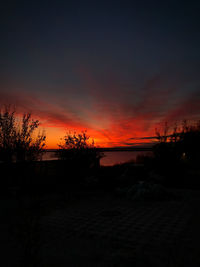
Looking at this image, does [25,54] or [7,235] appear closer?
[7,235]

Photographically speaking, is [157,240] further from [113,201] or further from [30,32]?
[30,32]

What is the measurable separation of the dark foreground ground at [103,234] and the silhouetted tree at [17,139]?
109 inches

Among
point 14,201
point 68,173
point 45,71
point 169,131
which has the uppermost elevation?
point 45,71

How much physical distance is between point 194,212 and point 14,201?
9.82m

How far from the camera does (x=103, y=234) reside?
18.5ft

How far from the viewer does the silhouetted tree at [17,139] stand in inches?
364

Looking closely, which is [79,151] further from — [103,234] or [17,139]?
[103,234]

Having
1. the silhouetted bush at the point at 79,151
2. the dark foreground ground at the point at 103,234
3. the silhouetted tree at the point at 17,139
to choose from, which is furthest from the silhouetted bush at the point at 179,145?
the silhouetted tree at the point at 17,139

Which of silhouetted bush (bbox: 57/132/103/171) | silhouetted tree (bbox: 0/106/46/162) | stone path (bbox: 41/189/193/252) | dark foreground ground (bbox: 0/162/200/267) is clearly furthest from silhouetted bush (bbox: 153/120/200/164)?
silhouetted tree (bbox: 0/106/46/162)

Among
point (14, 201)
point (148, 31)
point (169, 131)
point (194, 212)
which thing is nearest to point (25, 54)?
point (148, 31)

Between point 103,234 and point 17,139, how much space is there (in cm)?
670

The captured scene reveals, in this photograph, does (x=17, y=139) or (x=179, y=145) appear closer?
(x=17, y=139)

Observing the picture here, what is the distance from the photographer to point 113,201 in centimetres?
1030

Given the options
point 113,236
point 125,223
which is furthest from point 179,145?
point 113,236
